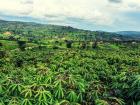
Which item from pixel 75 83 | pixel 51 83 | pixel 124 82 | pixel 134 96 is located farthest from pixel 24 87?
pixel 124 82

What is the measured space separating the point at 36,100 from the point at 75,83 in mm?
2391

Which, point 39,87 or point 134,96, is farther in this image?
point 134,96

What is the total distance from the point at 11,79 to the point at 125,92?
5486 mm

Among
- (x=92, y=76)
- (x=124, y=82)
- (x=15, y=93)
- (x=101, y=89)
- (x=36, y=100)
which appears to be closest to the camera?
(x=36, y=100)

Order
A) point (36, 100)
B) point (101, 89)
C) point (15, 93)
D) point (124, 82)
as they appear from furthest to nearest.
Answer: point (124, 82) → point (101, 89) → point (15, 93) → point (36, 100)

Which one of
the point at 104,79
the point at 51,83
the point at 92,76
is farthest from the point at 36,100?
the point at 104,79

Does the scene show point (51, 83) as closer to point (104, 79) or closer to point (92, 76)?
point (92, 76)

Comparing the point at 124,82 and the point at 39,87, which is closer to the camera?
the point at 39,87

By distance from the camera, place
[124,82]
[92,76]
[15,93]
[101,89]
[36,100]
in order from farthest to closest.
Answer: [92,76]
[124,82]
[101,89]
[15,93]
[36,100]

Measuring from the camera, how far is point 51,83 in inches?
527

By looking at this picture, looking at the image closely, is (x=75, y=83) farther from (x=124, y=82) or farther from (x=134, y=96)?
(x=124, y=82)

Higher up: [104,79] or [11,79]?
[11,79]

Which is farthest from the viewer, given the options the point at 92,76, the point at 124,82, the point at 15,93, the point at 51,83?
the point at 92,76

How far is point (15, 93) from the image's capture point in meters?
12.3
